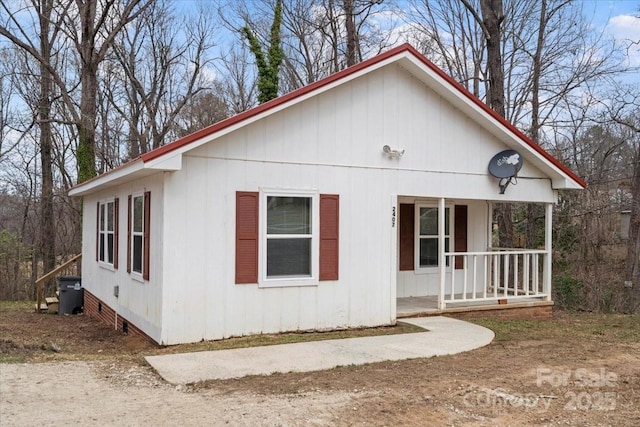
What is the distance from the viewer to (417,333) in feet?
28.6

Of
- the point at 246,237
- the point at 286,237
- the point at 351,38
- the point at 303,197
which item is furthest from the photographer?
the point at 351,38

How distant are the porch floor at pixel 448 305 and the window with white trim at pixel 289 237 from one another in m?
2.12

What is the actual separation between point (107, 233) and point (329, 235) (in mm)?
5022

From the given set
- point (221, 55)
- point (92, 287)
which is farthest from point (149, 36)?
point (92, 287)

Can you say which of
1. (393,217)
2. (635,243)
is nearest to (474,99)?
(393,217)

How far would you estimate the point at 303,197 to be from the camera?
8773 mm

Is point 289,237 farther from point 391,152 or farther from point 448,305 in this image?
point 448,305

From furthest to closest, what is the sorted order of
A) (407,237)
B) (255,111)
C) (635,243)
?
1. (635,243)
2. (407,237)
3. (255,111)

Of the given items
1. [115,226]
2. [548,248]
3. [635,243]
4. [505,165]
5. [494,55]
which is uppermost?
[494,55]

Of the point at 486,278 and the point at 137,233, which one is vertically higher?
the point at 137,233

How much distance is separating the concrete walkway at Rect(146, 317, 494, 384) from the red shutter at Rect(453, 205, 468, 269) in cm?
351

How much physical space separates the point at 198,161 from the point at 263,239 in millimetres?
1429

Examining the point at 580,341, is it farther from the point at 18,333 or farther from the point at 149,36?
the point at 149,36

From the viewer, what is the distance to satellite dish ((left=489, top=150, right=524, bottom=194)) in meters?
10.3
